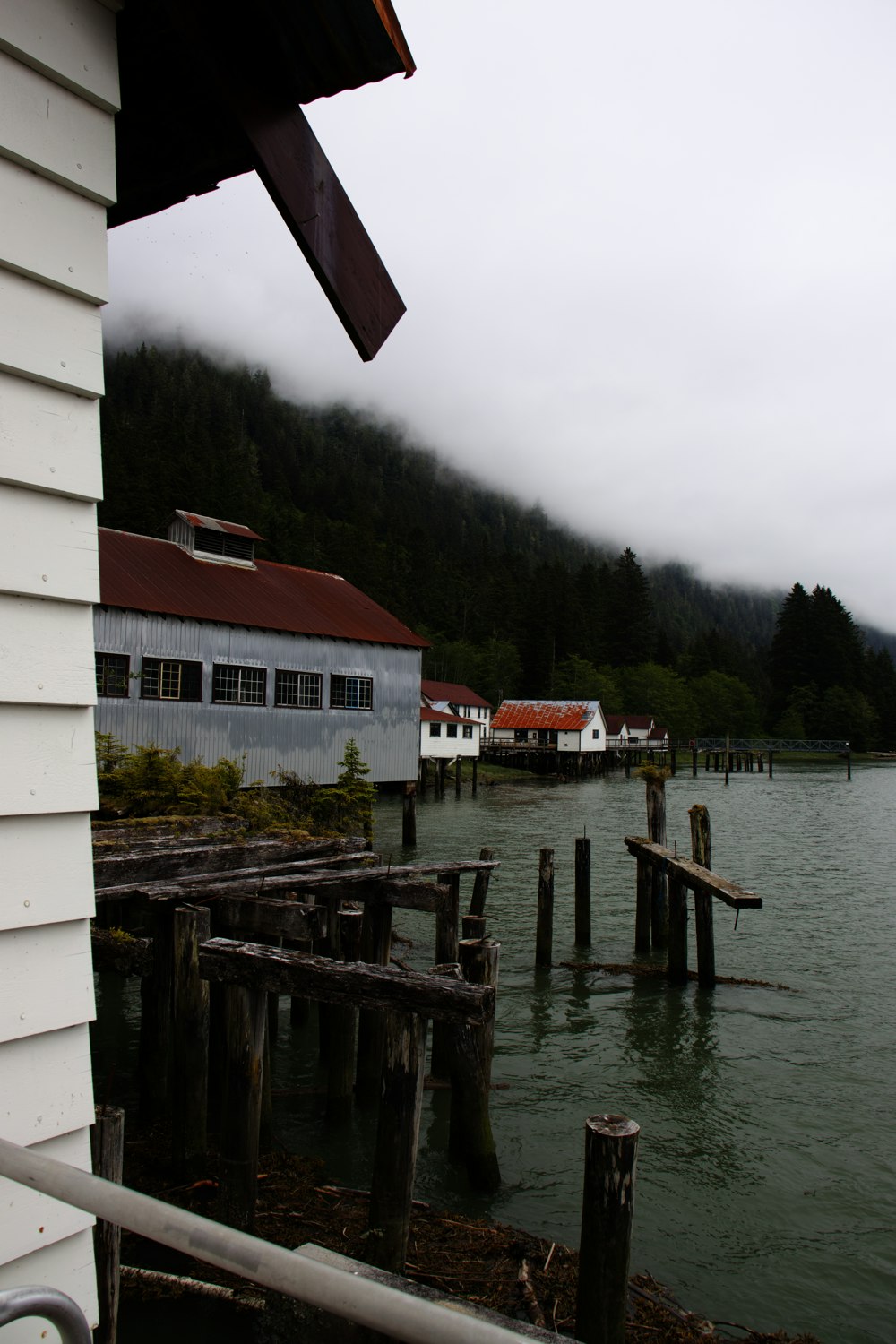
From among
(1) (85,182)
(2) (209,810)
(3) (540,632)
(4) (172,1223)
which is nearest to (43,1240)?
(4) (172,1223)

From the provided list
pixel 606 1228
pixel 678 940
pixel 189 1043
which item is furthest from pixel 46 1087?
pixel 678 940

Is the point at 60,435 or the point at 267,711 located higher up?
the point at 60,435

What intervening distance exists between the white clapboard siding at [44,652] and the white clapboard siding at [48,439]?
378 millimetres

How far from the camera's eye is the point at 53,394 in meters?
2.96

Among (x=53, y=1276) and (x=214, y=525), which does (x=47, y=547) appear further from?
(x=214, y=525)

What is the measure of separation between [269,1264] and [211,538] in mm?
32777

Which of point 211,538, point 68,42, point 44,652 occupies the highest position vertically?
point 211,538

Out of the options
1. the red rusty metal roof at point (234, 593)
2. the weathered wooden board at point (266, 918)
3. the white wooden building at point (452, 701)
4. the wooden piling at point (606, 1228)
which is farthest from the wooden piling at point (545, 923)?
the white wooden building at point (452, 701)

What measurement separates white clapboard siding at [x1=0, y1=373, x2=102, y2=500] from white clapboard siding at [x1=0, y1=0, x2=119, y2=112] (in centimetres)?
101

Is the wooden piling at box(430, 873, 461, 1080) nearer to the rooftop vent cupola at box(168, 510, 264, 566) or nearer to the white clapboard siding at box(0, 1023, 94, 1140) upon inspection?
the white clapboard siding at box(0, 1023, 94, 1140)

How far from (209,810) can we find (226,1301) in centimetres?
701

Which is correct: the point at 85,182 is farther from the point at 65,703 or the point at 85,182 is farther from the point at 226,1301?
the point at 226,1301

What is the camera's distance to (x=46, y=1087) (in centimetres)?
279

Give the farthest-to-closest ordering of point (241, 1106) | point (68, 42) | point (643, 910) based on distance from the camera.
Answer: point (643, 910) → point (241, 1106) → point (68, 42)
